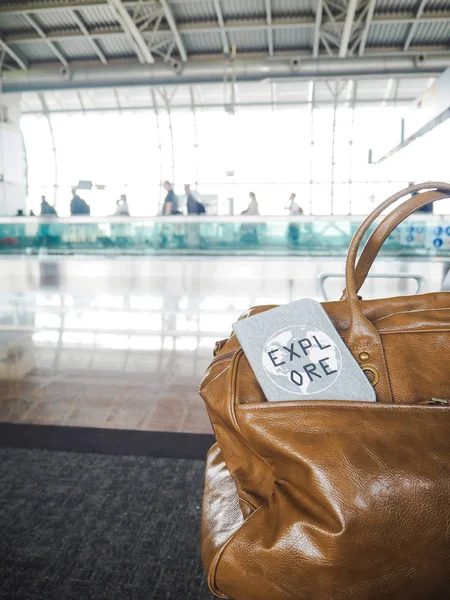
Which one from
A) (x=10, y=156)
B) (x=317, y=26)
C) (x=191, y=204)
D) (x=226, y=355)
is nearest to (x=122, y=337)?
(x=226, y=355)

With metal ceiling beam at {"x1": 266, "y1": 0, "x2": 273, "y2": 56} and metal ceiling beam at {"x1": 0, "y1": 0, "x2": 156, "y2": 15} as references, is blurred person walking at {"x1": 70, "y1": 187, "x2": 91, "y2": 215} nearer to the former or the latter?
metal ceiling beam at {"x1": 0, "y1": 0, "x2": 156, "y2": 15}

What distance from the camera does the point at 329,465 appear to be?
744 mm

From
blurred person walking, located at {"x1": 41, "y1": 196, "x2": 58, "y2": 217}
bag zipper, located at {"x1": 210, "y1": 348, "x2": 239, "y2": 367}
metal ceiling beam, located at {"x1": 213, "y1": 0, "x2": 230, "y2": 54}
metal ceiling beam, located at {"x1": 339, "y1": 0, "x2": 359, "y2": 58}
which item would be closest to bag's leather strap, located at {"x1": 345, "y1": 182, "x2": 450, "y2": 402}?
bag zipper, located at {"x1": 210, "y1": 348, "x2": 239, "y2": 367}

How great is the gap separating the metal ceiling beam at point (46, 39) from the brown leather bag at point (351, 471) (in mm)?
18942

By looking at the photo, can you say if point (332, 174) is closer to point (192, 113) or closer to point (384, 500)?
point (192, 113)

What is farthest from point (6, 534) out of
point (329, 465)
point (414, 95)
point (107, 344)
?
point (414, 95)

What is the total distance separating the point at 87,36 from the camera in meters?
16.8

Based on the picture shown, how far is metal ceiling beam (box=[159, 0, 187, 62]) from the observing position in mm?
14851

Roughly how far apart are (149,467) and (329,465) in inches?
59.3

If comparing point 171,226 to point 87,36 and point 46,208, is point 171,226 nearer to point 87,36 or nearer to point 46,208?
point 46,208

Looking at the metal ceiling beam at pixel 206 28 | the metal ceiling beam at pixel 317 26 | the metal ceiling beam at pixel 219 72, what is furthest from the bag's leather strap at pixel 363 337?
the metal ceiling beam at pixel 219 72

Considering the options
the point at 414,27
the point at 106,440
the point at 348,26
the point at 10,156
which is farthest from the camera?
the point at 10,156

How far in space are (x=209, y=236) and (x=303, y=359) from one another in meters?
12.3

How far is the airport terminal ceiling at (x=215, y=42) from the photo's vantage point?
1541 cm
